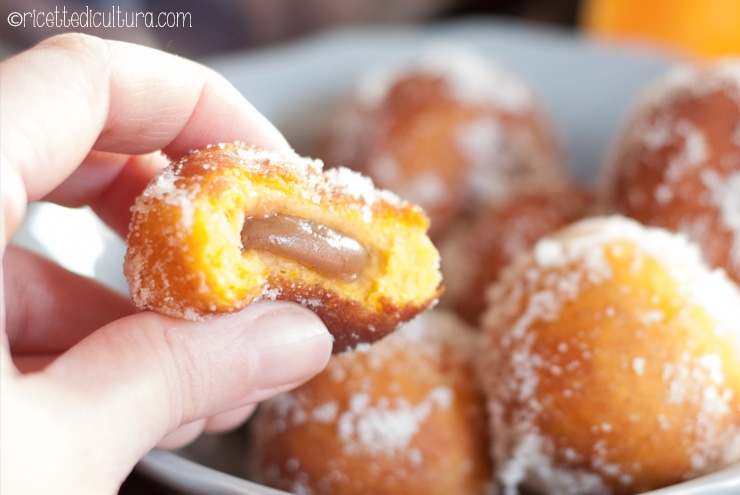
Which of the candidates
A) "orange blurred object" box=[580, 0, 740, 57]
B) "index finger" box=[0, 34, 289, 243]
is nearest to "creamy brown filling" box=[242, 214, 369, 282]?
"index finger" box=[0, 34, 289, 243]

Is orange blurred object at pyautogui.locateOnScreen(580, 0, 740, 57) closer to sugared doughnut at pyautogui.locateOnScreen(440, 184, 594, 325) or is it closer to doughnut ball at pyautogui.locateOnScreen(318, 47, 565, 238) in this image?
doughnut ball at pyautogui.locateOnScreen(318, 47, 565, 238)

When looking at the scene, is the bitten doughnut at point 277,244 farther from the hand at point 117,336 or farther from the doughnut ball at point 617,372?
the doughnut ball at point 617,372

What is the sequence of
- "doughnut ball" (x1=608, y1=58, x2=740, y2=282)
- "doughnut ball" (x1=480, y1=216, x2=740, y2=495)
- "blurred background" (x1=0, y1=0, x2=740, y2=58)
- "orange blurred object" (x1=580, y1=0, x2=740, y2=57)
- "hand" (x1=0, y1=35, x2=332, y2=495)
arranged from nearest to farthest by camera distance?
"hand" (x1=0, y1=35, x2=332, y2=495)
"doughnut ball" (x1=480, y1=216, x2=740, y2=495)
"doughnut ball" (x1=608, y1=58, x2=740, y2=282)
"blurred background" (x1=0, y1=0, x2=740, y2=58)
"orange blurred object" (x1=580, y1=0, x2=740, y2=57)

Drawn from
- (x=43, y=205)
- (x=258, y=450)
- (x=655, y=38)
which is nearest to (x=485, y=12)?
(x=655, y=38)

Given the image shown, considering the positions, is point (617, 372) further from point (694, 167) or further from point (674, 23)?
point (674, 23)

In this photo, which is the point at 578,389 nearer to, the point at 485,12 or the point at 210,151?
the point at 210,151

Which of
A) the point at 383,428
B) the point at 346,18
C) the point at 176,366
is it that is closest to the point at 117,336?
the point at 176,366

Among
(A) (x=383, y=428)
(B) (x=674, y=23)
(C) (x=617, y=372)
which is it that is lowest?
(A) (x=383, y=428)
